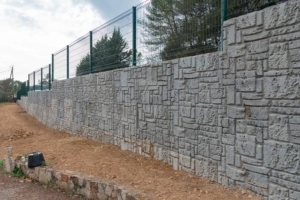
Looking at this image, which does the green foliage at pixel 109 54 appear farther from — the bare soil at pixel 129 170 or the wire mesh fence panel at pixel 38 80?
the wire mesh fence panel at pixel 38 80

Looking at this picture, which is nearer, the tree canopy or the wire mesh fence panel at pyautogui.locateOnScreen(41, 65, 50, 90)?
the wire mesh fence panel at pyautogui.locateOnScreen(41, 65, 50, 90)

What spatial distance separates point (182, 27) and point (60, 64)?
789 centimetres

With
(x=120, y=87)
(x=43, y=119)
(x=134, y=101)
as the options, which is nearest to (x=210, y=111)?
(x=134, y=101)

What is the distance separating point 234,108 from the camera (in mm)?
3678

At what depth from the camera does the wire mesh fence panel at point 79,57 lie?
353 inches

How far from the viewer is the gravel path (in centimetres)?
453

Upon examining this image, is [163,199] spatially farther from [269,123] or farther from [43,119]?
[43,119]

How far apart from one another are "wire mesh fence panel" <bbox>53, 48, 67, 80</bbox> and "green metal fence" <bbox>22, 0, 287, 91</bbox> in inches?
61.2

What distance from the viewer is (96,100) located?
25.7 feet

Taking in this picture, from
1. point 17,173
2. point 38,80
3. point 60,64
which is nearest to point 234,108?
point 17,173

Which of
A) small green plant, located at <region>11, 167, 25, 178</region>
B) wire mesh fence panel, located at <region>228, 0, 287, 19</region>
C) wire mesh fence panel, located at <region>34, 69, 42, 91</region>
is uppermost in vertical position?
wire mesh fence panel, located at <region>228, 0, 287, 19</region>

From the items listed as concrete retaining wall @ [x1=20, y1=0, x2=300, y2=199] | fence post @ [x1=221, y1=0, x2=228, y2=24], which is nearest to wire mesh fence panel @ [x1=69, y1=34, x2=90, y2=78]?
concrete retaining wall @ [x1=20, y1=0, x2=300, y2=199]

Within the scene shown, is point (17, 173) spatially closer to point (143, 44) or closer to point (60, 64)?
point (143, 44)

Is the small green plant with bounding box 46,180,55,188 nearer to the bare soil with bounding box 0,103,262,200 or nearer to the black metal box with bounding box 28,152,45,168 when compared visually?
the bare soil with bounding box 0,103,262,200
